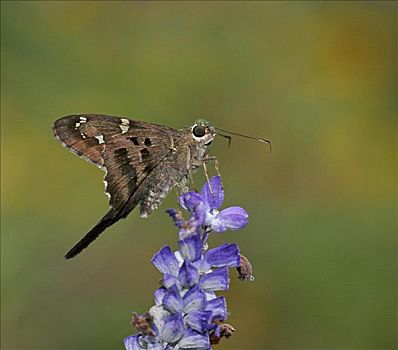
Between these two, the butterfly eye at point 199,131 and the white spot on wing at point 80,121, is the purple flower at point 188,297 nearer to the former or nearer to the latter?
the butterfly eye at point 199,131

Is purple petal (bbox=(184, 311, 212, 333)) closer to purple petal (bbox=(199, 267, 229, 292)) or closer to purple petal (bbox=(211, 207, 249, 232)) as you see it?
purple petal (bbox=(199, 267, 229, 292))

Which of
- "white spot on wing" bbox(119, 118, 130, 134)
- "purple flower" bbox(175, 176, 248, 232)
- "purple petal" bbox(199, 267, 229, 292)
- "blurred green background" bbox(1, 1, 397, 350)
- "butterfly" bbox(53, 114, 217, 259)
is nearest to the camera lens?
"purple petal" bbox(199, 267, 229, 292)

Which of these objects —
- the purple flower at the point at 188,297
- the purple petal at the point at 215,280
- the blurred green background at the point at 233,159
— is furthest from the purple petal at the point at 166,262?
the blurred green background at the point at 233,159

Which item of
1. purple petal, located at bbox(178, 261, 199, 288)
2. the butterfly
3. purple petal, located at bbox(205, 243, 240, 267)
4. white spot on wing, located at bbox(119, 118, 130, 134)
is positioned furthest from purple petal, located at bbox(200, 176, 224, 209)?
white spot on wing, located at bbox(119, 118, 130, 134)

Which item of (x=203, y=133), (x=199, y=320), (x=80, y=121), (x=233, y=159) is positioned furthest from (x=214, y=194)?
(x=233, y=159)

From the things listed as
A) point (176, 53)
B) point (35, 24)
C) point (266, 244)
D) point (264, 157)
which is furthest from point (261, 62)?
point (266, 244)

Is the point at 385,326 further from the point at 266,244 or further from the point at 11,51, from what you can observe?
the point at 11,51
